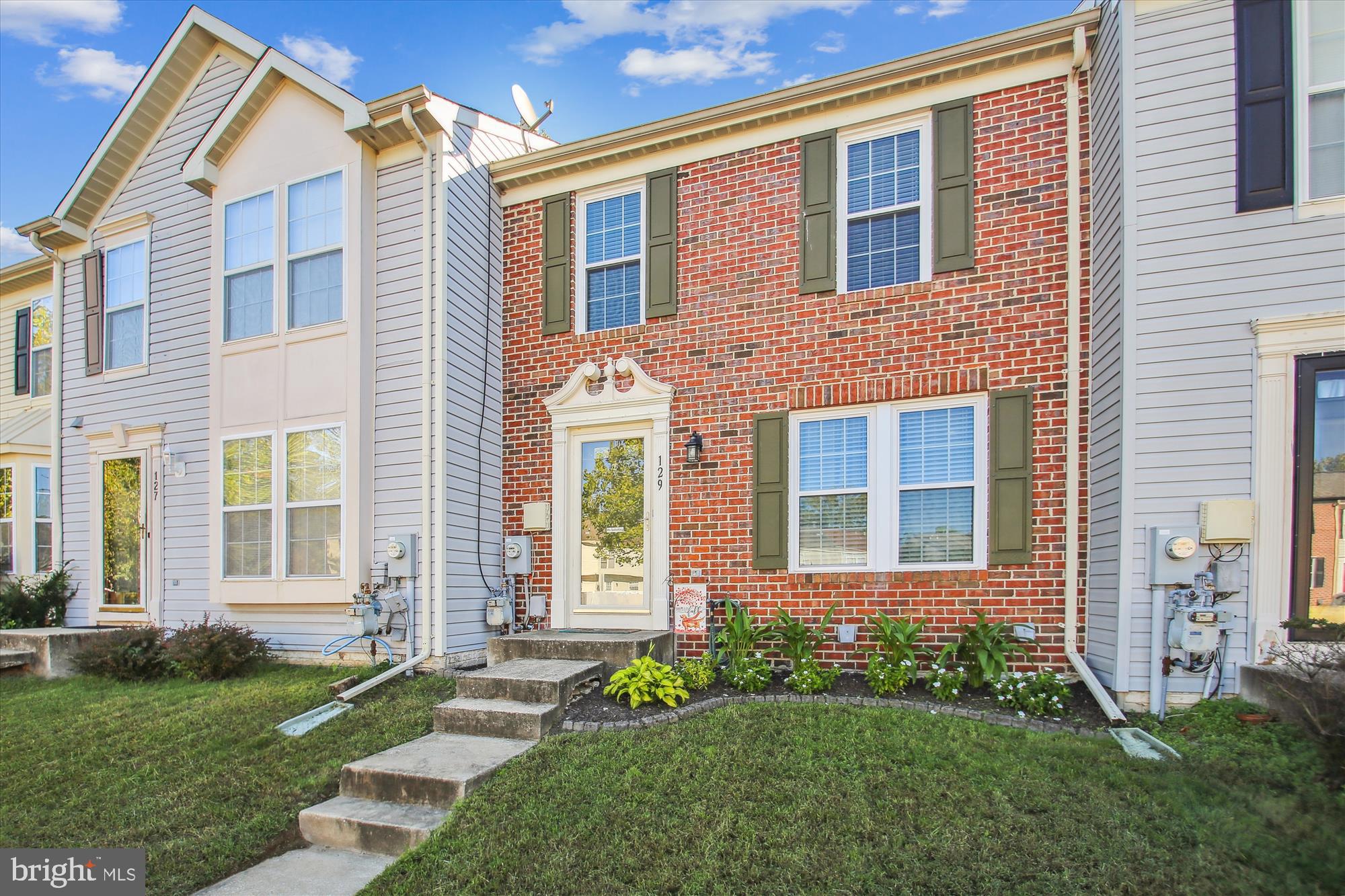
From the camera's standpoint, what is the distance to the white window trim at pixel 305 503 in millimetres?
6895

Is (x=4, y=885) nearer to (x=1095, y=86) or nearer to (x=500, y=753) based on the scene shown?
(x=500, y=753)

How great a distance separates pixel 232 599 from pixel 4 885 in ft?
13.3

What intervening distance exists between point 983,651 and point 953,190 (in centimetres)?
375

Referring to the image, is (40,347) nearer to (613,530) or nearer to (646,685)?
(613,530)

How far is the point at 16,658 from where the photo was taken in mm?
7633

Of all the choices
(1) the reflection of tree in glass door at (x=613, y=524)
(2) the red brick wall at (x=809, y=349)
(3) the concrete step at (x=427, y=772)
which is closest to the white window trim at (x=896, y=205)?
(2) the red brick wall at (x=809, y=349)

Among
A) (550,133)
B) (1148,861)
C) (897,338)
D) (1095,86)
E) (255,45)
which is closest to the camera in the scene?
(1148,861)

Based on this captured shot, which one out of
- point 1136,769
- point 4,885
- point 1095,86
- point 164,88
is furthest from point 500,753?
point 164,88

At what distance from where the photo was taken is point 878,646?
231 inches

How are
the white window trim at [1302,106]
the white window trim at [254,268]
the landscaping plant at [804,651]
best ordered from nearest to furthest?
the white window trim at [1302,106] < the landscaping plant at [804,651] < the white window trim at [254,268]

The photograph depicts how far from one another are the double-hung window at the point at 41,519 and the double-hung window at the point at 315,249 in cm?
562

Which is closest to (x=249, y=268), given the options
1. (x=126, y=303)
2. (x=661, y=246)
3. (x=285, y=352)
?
(x=285, y=352)

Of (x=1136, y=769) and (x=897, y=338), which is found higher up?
(x=897, y=338)

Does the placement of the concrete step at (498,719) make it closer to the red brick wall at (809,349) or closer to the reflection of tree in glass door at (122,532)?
the red brick wall at (809,349)
